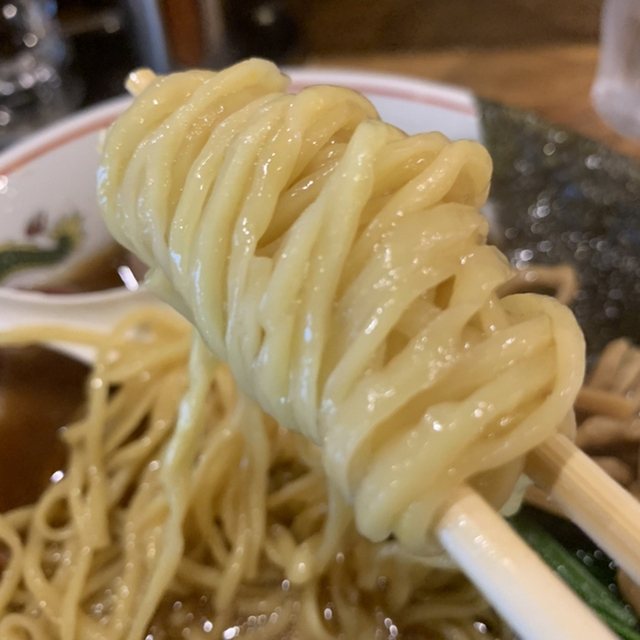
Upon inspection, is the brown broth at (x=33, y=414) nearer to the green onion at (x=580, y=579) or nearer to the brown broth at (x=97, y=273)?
the brown broth at (x=97, y=273)

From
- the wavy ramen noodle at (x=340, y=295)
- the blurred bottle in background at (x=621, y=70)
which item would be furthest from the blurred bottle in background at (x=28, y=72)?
the blurred bottle in background at (x=621, y=70)

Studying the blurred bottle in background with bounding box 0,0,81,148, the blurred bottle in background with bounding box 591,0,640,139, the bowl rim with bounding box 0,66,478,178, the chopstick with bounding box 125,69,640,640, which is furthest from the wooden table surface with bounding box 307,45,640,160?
the chopstick with bounding box 125,69,640,640

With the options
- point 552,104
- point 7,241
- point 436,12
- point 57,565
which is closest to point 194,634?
point 57,565

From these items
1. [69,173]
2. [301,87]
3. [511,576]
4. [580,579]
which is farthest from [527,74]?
[511,576]

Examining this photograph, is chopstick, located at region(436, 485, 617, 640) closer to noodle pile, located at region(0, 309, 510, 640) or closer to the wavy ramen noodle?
the wavy ramen noodle

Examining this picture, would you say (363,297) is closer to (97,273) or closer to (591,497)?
(591,497)

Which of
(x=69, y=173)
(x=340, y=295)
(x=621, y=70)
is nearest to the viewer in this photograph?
(x=340, y=295)
